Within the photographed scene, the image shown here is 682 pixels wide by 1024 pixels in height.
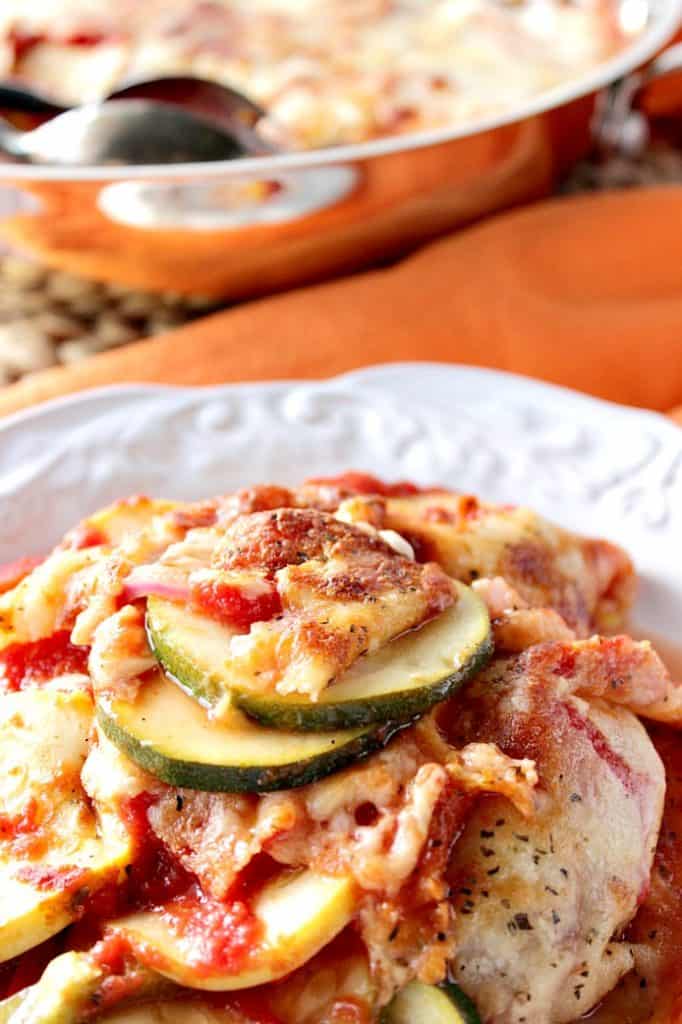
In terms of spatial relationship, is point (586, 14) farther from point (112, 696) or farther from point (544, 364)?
point (112, 696)

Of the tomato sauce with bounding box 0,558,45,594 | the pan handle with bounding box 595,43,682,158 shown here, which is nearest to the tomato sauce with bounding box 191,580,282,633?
the tomato sauce with bounding box 0,558,45,594

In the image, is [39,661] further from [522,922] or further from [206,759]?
[522,922]

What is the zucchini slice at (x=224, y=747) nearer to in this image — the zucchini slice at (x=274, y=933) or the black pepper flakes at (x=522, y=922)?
the zucchini slice at (x=274, y=933)

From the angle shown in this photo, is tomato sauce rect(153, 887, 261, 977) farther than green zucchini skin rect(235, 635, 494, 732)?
No

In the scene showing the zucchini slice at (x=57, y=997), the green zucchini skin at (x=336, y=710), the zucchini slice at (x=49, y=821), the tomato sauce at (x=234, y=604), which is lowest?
the zucchini slice at (x=57, y=997)

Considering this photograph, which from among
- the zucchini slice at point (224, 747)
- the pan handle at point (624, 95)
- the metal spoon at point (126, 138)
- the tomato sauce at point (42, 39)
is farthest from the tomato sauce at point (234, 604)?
the tomato sauce at point (42, 39)

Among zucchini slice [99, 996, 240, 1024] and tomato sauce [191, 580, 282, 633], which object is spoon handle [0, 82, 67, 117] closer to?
tomato sauce [191, 580, 282, 633]

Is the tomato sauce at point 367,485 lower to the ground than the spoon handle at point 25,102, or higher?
→ lower
